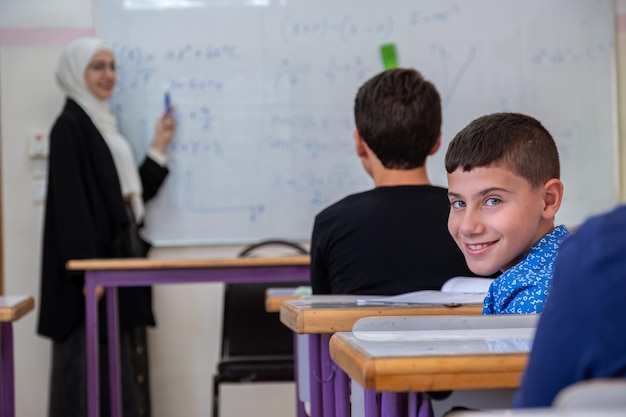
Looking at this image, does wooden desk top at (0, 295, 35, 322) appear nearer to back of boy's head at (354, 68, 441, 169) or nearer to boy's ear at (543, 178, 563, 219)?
back of boy's head at (354, 68, 441, 169)

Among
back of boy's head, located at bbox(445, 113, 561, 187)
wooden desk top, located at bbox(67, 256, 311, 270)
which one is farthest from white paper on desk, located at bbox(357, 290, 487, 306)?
wooden desk top, located at bbox(67, 256, 311, 270)

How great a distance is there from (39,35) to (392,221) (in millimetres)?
2594

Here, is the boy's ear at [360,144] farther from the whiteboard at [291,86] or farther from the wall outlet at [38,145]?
the wall outlet at [38,145]

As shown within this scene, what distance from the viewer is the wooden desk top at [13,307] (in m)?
2.14

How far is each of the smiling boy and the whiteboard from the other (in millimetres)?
2724

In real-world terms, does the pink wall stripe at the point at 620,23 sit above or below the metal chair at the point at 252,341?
above

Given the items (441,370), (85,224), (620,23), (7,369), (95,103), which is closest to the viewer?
(441,370)

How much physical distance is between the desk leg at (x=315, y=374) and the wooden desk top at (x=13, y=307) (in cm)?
72

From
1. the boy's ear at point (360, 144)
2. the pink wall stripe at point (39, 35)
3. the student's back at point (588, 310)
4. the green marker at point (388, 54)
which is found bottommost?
the student's back at point (588, 310)

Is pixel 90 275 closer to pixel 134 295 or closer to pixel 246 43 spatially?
pixel 134 295

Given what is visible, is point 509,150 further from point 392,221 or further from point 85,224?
point 85,224

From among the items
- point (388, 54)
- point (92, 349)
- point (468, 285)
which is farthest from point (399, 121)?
point (388, 54)

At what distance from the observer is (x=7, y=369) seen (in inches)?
98.0

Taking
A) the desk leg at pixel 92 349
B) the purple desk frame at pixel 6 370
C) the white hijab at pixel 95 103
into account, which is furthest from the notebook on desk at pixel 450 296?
the white hijab at pixel 95 103
